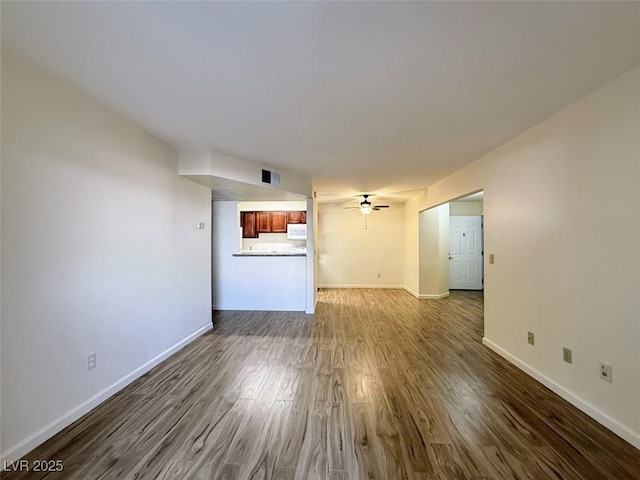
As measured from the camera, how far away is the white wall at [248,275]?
17.3 feet

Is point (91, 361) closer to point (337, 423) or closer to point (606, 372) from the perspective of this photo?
point (337, 423)

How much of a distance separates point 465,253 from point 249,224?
5.95 metres

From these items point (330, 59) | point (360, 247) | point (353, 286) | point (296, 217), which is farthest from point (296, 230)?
A: point (330, 59)

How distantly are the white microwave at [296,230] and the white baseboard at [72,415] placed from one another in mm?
4598

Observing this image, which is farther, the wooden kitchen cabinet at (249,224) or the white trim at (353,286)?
the white trim at (353,286)

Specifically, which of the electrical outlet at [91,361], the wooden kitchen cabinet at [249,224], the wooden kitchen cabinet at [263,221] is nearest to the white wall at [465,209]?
the wooden kitchen cabinet at [263,221]

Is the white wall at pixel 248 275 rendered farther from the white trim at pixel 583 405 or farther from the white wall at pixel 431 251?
the white trim at pixel 583 405

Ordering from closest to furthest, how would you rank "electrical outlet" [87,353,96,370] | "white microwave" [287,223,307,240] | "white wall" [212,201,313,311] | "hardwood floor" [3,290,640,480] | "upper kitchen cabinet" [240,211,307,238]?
1. "hardwood floor" [3,290,640,480]
2. "electrical outlet" [87,353,96,370]
3. "white wall" [212,201,313,311]
4. "white microwave" [287,223,307,240]
5. "upper kitchen cabinet" [240,211,307,238]

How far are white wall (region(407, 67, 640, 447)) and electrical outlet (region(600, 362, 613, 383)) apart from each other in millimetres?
31

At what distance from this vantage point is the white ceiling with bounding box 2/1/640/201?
129 cm

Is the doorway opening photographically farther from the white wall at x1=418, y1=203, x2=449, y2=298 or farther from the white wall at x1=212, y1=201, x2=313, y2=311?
the white wall at x1=212, y1=201, x2=313, y2=311

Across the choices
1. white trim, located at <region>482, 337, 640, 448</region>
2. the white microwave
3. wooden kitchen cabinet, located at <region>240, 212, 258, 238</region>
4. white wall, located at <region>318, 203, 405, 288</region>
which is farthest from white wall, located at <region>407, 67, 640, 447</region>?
wooden kitchen cabinet, located at <region>240, 212, 258, 238</region>

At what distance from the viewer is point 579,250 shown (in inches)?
83.7

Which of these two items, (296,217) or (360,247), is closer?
(296,217)
